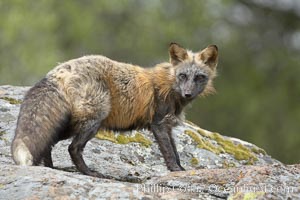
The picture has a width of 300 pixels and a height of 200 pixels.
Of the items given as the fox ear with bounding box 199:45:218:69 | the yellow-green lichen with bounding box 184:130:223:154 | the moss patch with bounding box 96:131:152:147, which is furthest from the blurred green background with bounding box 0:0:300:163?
the moss patch with bounding box 96:131:152:147

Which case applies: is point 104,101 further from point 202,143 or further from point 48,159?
point 202,143

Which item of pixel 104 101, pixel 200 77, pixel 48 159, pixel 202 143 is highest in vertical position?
pixel 200 77

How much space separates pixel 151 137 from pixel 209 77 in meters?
1.58

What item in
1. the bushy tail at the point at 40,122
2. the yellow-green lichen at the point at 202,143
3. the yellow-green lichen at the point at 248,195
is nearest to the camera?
the yellow-green lichen at the point at 248,195

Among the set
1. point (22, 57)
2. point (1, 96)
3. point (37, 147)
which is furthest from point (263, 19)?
point (37, 147)

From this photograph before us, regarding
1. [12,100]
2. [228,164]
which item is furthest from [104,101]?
[228,164]

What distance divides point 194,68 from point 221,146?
1449 mm

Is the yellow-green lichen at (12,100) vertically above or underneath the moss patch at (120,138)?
above

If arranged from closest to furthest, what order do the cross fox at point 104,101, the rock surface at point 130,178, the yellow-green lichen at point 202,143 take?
the rock surface at point 130,178 < the cross fox at point 104,101 < the yellow-green lichen at point 202,143

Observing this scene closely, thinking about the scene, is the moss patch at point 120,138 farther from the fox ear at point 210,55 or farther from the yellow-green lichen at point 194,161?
the fox ear at point 210,55

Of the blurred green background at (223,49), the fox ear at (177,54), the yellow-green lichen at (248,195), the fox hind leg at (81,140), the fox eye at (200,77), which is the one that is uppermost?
the blurred green background at (223,49)

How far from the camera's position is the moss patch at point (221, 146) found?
1219cm

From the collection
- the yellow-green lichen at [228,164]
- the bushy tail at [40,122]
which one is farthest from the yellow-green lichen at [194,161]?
the bushy tail at [40,122]

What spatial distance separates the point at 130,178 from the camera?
31.9ft
